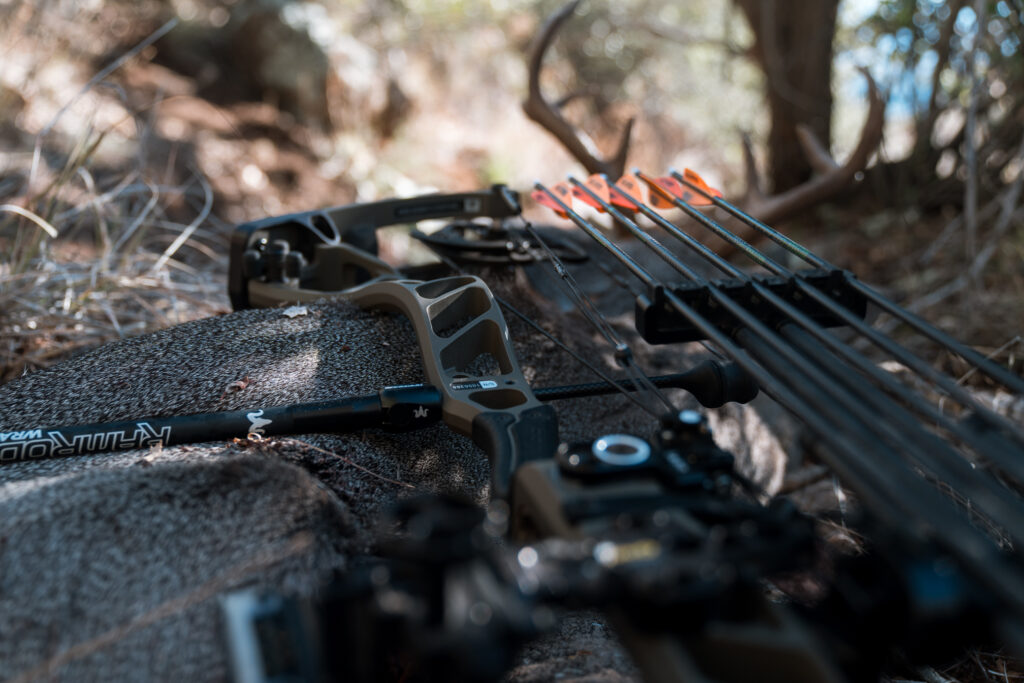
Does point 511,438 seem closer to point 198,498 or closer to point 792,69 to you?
point 198,498

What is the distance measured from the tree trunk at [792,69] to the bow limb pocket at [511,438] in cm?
459

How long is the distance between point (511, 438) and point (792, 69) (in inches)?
192

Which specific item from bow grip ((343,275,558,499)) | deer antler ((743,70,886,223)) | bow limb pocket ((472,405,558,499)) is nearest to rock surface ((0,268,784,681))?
bow grip ((343,275,558,499))

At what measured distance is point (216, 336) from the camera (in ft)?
7.70

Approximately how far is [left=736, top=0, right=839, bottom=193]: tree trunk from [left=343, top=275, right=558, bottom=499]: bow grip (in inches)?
162

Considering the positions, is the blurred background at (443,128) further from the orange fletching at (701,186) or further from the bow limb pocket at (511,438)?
the bow limb pocket at (511,438)

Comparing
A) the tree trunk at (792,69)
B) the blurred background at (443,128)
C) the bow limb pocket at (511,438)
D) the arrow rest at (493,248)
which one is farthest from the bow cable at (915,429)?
the tree trunk at (792,69)

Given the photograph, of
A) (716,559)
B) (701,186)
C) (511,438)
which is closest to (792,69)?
(701,186)

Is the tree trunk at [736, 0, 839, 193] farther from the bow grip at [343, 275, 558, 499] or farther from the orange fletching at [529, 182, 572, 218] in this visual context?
the bow grip at [343, 275, 558, 499]

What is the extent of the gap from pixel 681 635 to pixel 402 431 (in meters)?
0.98

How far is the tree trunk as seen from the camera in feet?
18.0

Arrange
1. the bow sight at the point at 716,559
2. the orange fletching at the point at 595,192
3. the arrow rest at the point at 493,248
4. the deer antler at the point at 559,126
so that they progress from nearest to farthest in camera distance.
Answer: the bow sight at the point at 716,559 → the orange fletching at the point at 595,192 → the arrow rest at the point at 493,248 → the deer antler at the point at 559,126

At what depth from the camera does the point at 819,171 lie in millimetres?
4199

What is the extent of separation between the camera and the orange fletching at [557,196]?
248 cm
